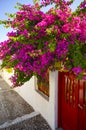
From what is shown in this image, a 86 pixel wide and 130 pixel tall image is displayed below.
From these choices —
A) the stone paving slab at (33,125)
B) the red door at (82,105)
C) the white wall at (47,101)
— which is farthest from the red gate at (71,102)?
the stone paving slab at (33,125)

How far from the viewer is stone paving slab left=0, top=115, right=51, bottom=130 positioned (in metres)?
8.09

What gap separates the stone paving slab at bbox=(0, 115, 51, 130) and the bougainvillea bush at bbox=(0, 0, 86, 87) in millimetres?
3719

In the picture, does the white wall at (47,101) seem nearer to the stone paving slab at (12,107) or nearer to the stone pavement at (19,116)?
the stone pavement at (19,116)

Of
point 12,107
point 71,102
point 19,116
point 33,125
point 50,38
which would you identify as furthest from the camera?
point 12,107

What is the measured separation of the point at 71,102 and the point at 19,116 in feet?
11.2

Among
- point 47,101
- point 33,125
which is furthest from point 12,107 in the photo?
point 47,101

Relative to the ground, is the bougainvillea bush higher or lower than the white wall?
higher

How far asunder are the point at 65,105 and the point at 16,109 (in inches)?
152

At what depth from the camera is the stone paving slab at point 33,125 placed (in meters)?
8.09

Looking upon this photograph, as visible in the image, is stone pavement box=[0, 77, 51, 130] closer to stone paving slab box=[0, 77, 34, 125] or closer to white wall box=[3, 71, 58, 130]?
stone paving slab box=[0, 77, 34, 125]

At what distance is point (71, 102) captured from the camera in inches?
273

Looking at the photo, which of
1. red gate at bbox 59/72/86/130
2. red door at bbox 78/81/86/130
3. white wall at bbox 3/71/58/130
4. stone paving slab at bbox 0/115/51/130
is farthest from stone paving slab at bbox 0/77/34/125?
red door at bbox 78/81/86/130

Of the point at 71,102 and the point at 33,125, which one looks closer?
the point at 71,102

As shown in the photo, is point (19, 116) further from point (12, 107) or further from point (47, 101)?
point (47, 101)
